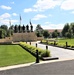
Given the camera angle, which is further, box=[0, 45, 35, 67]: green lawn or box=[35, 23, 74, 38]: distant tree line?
box=[35, 23, 74, 38]: distant tree line

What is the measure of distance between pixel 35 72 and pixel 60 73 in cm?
143

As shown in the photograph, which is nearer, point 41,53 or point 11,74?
point 11,74

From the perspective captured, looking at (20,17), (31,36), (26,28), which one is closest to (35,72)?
(20,17)

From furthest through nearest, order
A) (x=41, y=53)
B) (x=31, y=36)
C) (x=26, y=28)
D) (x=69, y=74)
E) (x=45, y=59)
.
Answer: (x=26, y=28) → (x=31, y=36) → (x=41, y=53) → (x=45, y=59) → (x=69, y=74)

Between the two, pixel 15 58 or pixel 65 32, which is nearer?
pixel 15 58

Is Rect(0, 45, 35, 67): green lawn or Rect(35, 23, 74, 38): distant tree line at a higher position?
Rect(35, 23, 74, 38): distant tree line

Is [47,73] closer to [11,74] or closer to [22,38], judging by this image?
[11,74]

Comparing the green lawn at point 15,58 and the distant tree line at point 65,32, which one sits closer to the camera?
the green lawn at point 15,58

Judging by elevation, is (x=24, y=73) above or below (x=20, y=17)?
below

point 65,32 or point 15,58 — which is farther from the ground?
point 65,32

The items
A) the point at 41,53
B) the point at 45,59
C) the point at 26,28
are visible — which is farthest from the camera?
the point at 26,28

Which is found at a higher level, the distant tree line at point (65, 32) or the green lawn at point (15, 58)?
the distant tree line at point (65, 32)

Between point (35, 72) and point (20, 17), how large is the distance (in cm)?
6289

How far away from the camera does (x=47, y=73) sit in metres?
11.2
